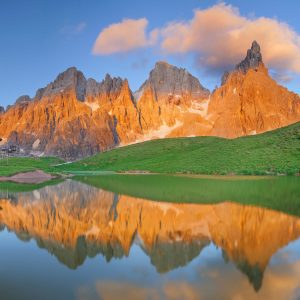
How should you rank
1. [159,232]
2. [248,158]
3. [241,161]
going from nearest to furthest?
[159,232] < [241,161] < [248,158]

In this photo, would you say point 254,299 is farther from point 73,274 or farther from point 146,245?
point 146,245

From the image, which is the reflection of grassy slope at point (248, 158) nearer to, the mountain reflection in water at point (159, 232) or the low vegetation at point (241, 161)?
the low vegetation at point (241, 161)

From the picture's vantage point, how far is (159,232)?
15930 millimetres

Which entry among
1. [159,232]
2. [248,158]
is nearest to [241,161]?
[248,158]

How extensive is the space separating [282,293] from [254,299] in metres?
0.88

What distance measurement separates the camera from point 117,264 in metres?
11.5

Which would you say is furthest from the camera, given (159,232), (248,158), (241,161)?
(248,158)

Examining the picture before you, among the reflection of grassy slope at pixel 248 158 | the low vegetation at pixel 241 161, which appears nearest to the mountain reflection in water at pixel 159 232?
the low vegetation at pixel 241 161

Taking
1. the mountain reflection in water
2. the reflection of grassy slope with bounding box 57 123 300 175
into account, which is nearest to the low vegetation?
the reflection of grassy slope with bounding box 57 123 300 175

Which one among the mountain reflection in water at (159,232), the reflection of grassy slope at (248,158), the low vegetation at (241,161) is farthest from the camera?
the reflection of grassy slope at (248,158)

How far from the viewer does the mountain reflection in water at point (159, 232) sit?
11891 millimetres

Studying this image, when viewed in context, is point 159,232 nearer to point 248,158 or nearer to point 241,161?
point 241,161

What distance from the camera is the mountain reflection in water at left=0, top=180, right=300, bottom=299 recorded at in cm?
1189

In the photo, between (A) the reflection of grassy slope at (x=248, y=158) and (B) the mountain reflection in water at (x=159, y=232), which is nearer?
(B) the mountain reflection in water at (x=159, y=232)
